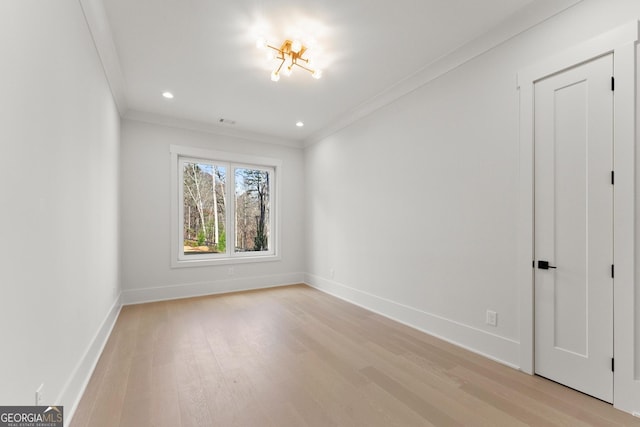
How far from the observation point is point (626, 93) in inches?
69.1

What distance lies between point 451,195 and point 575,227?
1007mm

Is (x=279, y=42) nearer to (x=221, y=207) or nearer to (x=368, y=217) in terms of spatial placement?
(x=368, y=217)

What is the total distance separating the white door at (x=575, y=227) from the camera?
1.85 metres

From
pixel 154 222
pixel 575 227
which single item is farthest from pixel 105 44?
pixel 575 227

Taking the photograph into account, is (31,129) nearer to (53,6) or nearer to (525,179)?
(53,6)

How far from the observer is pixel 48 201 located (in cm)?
Result: 149

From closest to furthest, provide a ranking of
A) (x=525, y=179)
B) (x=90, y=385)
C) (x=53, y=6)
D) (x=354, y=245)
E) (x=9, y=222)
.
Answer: (x=9, y=222) < (x=53, y=6) < (x=90, y=385) < (x=525, y=179) < (x=354, y=245)

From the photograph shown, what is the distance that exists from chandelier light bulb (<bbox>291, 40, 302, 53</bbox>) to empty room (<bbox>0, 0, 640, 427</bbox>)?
1 centimetres

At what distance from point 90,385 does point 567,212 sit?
3.75 metres

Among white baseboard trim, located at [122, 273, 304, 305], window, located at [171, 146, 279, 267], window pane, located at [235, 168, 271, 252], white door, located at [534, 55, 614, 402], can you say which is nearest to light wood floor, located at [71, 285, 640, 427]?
white door, located at [534, 55, 614, 402]

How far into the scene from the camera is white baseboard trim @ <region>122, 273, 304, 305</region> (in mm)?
4133

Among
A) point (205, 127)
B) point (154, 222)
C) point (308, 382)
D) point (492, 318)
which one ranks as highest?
point (205, 127)

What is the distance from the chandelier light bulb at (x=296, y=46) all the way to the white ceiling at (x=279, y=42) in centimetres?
7

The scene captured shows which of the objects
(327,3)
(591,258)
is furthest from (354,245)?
(327,3)
